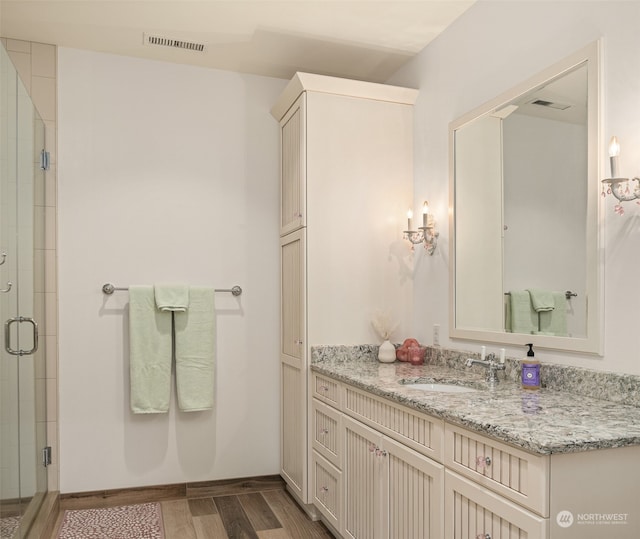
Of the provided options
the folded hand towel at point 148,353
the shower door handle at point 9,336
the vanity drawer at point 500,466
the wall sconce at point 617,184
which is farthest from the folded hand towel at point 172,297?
the wall sconce at point 617,184

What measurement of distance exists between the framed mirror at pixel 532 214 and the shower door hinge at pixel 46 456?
2186 millimetres

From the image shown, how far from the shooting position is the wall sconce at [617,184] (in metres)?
1.77

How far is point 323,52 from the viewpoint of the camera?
3213 millimetres

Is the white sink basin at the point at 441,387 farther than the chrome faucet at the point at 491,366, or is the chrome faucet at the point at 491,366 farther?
the white sink basin at the point at 441,387

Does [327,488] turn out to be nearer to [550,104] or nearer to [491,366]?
[491,366]

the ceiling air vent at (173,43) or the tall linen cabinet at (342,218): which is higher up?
the ceiling air vent at (173,43)

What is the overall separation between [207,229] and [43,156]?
37.9 inches

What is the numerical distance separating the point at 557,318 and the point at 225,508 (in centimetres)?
209

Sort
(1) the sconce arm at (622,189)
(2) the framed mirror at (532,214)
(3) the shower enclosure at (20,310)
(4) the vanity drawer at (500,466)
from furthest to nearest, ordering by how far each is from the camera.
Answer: (3) the shower enclosure at (20,310)
(2) the framed mirror at (532,214)
(1) the sconce arm at (622,189)
(4) the vanity drawer at (500,466)

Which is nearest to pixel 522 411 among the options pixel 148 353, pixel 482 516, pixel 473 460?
pixel 473 460

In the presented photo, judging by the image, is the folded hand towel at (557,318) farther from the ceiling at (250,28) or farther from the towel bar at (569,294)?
the ceiling at (250,28)

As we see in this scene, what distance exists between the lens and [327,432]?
278 centimetres

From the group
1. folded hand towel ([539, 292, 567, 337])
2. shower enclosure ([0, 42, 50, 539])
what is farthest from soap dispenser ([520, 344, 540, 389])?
shower enclosure ([0, 42, 50, 539])

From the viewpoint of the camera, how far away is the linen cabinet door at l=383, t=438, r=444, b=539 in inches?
71.6
